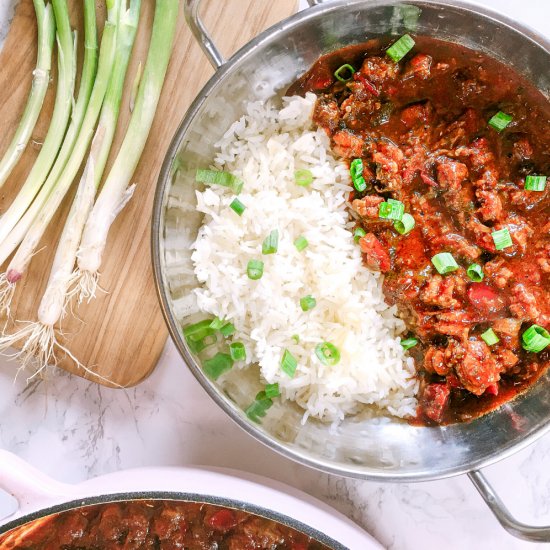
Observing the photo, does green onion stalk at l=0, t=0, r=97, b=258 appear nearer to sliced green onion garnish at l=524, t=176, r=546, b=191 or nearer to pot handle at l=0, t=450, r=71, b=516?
pot handle at l=0, t=450, r=71, b=516

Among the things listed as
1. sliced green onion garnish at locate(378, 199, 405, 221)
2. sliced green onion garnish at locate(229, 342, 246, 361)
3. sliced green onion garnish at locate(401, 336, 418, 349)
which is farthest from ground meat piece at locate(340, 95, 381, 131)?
sliced green onion garnish at locate(229, 342, 246, 361)

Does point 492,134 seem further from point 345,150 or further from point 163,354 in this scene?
point 163,354

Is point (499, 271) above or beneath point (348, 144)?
beneath

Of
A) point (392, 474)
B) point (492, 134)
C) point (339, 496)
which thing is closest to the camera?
point (392, 474)

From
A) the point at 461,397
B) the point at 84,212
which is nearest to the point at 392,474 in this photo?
the point at 461,397

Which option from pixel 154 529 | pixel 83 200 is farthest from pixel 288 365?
pixel 83 200

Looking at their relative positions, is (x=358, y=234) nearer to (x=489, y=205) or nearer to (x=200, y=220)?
(x=489, y=205)

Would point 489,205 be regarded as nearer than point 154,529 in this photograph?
Yes
